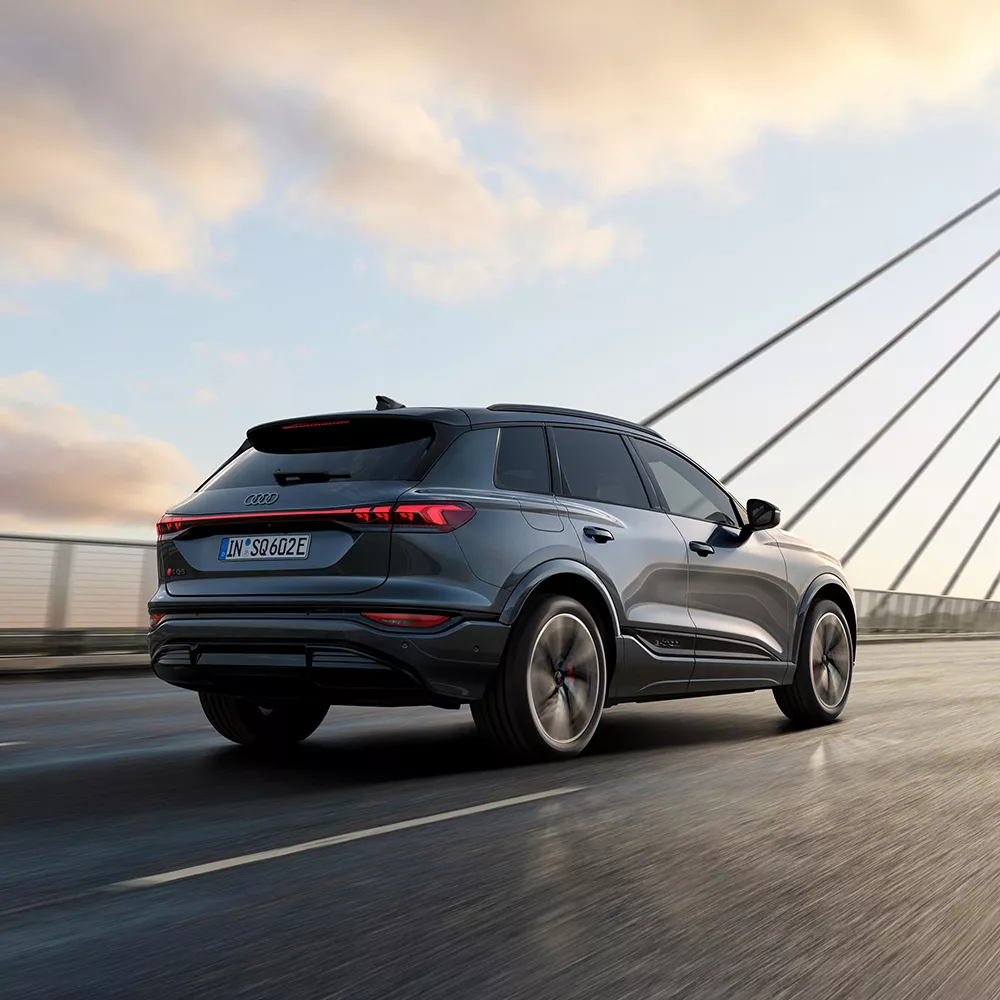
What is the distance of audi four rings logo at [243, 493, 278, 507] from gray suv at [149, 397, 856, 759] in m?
0.01

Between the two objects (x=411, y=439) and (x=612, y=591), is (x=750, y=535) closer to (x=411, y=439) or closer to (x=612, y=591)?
(x=612, y=591)

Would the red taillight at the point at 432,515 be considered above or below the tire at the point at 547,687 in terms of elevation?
above

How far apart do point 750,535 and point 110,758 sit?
407cm

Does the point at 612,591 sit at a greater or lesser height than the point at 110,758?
greater

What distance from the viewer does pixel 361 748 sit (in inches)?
294

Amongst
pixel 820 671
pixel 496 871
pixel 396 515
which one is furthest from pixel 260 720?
pixel 820 671

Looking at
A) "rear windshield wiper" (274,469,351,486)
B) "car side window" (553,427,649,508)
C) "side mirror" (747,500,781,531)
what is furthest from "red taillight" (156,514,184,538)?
"side mirror" (747,500,781,531)

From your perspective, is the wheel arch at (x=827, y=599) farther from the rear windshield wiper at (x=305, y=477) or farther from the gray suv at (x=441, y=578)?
the rear windshield wiper at (x=305, y=477)

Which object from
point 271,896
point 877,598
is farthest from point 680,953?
point 877,598

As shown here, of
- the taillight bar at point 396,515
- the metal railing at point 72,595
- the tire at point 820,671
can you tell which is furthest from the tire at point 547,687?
the metal railing at point 72,595

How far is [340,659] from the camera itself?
6.05 m

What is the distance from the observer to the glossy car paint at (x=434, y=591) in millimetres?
6078

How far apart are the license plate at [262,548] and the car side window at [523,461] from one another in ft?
3.38

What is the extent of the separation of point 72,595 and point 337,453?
30.8ft
